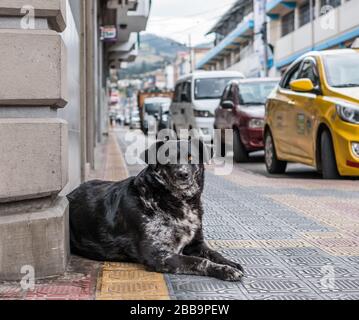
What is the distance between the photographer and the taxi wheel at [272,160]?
1214cm

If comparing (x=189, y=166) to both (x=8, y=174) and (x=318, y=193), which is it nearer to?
(x=8, y=174)

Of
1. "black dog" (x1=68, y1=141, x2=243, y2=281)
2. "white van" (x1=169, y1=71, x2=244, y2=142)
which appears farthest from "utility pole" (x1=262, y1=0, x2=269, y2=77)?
"black dog" (x1=68, y1=141, x2=243, y2=281)

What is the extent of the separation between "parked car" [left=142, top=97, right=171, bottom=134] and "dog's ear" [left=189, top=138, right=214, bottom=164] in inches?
1155

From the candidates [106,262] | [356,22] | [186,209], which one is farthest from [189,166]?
[356,22]

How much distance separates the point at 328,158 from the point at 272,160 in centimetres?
236

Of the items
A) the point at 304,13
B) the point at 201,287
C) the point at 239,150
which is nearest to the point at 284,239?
the point at 201,287

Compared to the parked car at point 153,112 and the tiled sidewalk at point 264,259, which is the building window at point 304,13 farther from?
the tiled sidewalk at point 264,259

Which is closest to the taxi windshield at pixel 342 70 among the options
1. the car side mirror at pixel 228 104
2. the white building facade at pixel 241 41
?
the car side mirror at pixel 228 104

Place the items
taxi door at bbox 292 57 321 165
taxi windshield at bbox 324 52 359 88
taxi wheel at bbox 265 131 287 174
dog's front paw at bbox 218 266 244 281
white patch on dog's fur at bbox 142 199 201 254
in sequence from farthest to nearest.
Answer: taxi wheel at bbox 265 131 287 174, taxi door at bbox 292 57 321 165, taxi windshield at bbox 324 52 359 88, white patch on dog's fur at bbox 142 199 201 254, dog's front paw at bbox 218 266 244 281

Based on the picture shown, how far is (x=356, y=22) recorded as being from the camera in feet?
103

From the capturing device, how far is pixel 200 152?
4.99m

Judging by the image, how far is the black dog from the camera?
4.51 meters

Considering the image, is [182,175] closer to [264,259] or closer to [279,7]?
[264,259]

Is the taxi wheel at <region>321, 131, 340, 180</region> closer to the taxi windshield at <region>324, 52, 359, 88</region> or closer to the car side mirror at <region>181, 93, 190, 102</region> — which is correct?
the taxi windshield at <region>324, 52, 359, 88</region>
